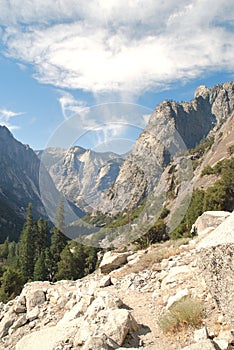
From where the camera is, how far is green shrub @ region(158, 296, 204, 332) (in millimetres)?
6898

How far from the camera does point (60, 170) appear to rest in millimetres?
16594

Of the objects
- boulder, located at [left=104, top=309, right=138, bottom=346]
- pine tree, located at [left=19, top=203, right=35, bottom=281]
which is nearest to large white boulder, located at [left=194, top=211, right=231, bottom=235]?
boulder, located at [left=104, top=309, right=138, bottom=346]

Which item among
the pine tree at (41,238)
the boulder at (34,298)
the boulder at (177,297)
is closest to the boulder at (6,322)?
the boulder at (34,298)

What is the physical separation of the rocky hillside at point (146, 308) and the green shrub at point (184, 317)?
0.02 metres

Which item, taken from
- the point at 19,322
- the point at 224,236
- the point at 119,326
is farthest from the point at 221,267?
the point at 19,322

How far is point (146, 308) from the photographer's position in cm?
893

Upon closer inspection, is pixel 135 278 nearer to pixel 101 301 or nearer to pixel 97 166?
pixel 101 301

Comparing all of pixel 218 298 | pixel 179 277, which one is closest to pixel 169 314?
pixel 218 298

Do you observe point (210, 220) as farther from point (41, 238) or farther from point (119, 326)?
point (41, 238)

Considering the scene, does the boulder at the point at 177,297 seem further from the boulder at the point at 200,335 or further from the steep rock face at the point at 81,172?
the steep rock face at the point at 81,172

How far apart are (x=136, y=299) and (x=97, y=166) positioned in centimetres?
900

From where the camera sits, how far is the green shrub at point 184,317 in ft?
22.6

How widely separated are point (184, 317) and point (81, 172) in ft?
36.6

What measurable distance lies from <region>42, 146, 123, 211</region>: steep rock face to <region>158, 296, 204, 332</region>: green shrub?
9839 millimetres
